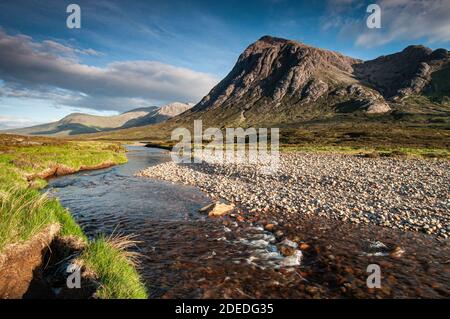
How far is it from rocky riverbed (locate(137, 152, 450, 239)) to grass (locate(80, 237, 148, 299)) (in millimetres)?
9529

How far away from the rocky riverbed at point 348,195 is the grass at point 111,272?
953 centimetres

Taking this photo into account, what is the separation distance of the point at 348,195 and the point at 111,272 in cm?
1666

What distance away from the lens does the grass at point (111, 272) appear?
678cm

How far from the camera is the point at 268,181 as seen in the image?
83.7 ft

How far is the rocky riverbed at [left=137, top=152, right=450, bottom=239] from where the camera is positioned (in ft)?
49.4

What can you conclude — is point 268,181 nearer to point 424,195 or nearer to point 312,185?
point 312,185

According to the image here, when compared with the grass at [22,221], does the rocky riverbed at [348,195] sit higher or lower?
lower

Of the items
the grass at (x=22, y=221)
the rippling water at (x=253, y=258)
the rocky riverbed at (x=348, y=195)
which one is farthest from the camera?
the rocky riverbed at (x=348, y=195)

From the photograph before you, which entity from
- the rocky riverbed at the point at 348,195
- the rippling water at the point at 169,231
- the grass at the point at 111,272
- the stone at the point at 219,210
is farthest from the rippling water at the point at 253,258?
the rocky riverbed at the point at 348,195

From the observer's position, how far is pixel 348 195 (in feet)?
64.5

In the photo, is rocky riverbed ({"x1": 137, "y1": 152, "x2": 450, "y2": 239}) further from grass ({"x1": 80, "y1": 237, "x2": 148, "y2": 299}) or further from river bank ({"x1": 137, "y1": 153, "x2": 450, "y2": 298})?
grass ({"x1": 80, "y1": 237, "x2": 148, "y2": 299})

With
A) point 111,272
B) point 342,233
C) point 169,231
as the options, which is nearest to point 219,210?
point 169,231

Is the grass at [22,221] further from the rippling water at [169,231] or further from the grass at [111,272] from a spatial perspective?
the rippling water at [169,231]

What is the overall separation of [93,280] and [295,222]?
10414 millimetres
